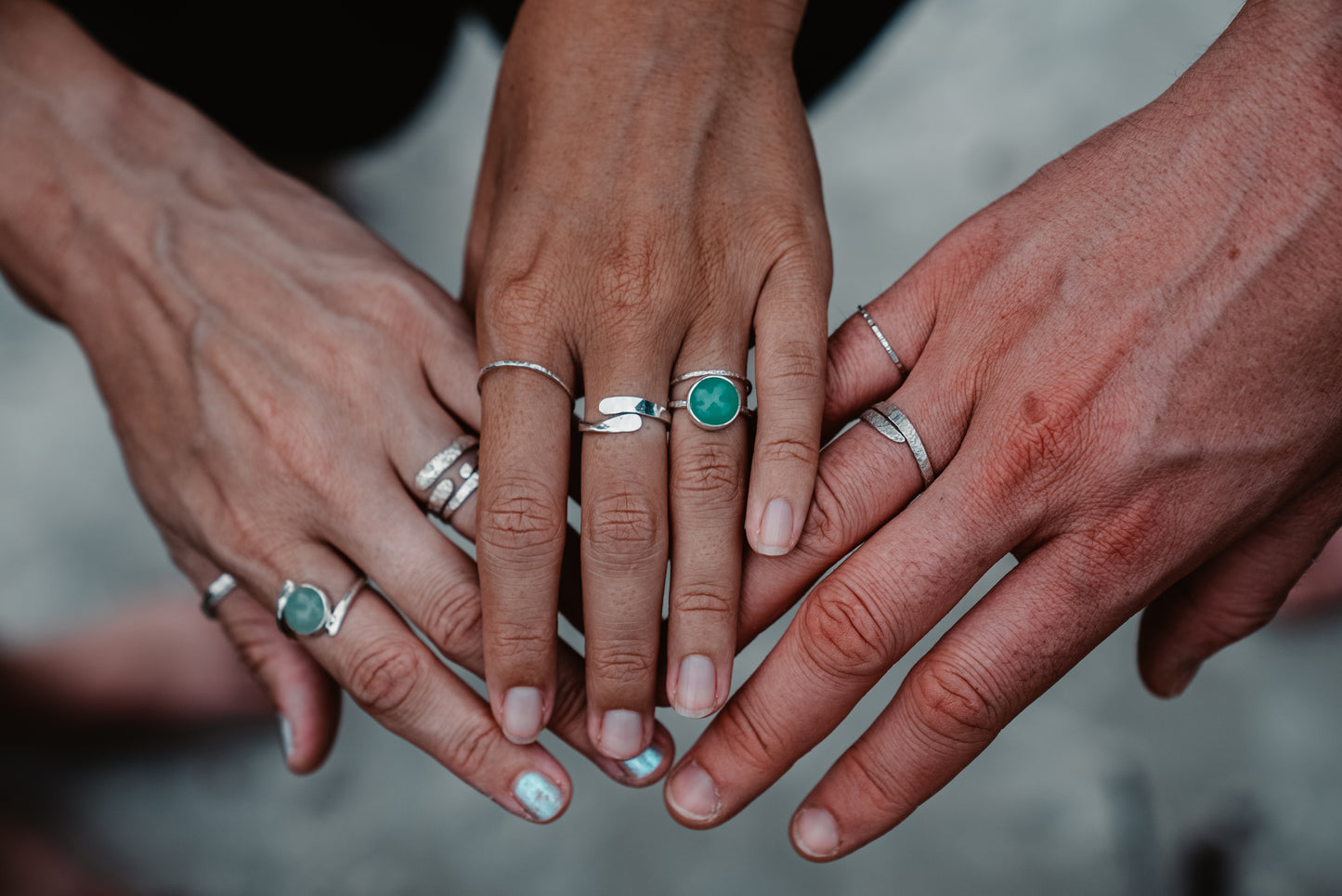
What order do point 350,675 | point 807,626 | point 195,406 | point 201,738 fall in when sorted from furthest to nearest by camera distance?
1. point 201,738
2. point 195,406
3. point 350,675
4. point 807,626

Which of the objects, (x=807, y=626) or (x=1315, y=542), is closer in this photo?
(x=807, y=626)

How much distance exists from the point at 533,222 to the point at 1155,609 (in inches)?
45.2

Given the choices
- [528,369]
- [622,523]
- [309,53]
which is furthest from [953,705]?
[309,53]

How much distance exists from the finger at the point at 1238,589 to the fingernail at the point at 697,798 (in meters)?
0.78

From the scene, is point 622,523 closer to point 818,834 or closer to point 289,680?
point 818,834

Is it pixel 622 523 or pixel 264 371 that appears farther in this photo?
pixel 264 371

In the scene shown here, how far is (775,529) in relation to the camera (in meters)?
1.17

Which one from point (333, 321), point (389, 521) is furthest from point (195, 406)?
point (389, 521)

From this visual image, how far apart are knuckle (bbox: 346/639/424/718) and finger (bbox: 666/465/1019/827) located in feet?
1.28

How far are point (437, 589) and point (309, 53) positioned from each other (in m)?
1.51

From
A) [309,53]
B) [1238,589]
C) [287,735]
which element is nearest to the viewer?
[1238,589]

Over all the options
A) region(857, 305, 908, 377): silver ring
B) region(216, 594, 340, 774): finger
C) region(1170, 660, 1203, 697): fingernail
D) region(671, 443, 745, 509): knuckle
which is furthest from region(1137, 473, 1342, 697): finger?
region(216, 594, 340, 774): finger

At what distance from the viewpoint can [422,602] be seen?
1.27 m

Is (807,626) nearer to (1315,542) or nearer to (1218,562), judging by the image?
(1218,562)
